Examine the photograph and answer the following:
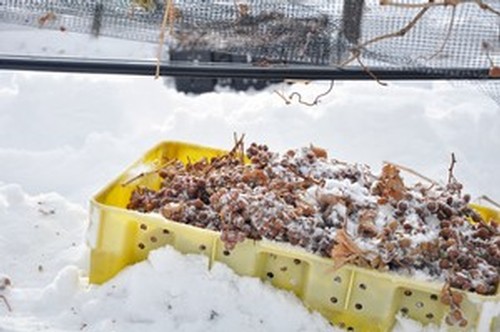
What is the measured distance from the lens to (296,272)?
2.16m

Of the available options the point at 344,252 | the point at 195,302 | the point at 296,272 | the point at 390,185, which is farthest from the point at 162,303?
the point at 390,185

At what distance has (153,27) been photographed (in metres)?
2.61

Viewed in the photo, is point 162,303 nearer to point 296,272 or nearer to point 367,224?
point 296,272

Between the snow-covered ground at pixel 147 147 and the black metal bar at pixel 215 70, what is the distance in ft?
0.66

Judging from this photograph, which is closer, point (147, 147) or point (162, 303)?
point (162, 303)

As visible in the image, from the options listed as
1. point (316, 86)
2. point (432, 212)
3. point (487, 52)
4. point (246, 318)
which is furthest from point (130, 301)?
point (316, 86)

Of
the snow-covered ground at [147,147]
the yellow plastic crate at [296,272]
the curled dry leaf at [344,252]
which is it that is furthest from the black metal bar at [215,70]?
the curled dry leaf at [344,252]

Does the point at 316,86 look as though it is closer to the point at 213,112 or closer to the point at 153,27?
the point at 213,112

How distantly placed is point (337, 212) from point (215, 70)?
642 mm

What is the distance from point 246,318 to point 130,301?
0.97 feet

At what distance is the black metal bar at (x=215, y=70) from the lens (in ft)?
8.15

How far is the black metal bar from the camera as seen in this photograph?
248 centimetres

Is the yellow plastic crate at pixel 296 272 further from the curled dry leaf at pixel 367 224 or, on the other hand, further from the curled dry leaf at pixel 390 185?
the curled dry leaf at pixel 390 185

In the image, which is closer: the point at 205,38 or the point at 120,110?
the point at 205,38
